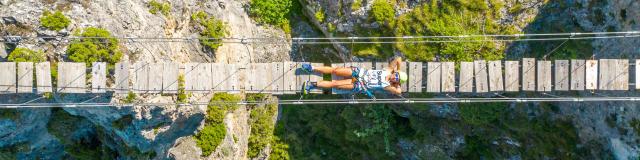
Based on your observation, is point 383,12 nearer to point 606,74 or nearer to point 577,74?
point 577,74

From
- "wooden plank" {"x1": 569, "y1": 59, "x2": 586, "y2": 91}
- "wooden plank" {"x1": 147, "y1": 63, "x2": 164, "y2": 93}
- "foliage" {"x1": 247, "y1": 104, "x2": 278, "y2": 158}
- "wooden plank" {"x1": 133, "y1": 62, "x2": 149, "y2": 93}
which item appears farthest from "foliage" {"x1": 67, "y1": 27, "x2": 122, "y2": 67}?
"wooden plank" {"x1": 569, "y1": 59, "x2": 586, "y2": 91}

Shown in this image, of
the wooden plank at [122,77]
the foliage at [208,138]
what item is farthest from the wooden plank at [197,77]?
the foliage at [208,138]

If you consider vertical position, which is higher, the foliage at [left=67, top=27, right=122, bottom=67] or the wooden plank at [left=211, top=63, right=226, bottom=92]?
the foliage at [left=67, top=27, right=122, bottom=67]

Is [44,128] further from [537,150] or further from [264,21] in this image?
[537,150]

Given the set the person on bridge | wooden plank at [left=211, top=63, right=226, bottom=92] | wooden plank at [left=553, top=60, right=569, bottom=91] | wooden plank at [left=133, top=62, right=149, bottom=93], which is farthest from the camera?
wooden plank at [left=553, top=60, right=569, bottom=91]

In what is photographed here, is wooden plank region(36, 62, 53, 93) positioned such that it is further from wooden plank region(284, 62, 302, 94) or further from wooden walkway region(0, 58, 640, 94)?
wooden plank region(284, 62, 302, 94)

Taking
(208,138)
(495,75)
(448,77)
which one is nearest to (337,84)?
(448,77)
